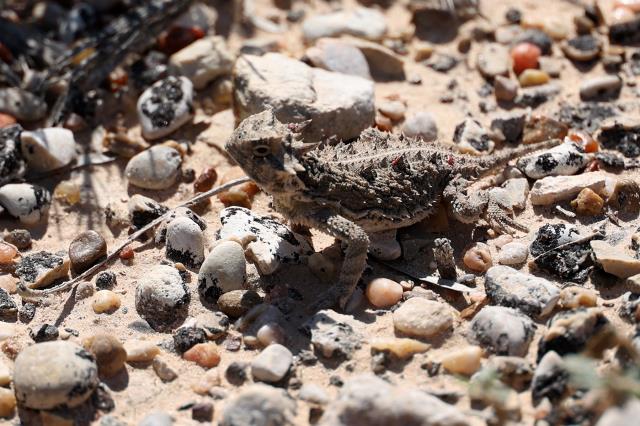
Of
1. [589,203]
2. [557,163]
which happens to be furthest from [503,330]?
[557,163]

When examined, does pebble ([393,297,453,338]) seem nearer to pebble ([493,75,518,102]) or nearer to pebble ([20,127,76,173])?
pebble ([493,75,518,102])

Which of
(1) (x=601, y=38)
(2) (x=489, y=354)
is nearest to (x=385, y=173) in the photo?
(2) (x=489, y=354)

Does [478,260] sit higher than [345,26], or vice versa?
[345,26]

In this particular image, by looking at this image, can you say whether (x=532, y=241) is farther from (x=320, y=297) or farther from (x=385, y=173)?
(x=320, y=297)

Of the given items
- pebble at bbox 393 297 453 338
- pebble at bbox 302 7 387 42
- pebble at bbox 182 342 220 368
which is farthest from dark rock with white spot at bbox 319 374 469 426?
pebble at bbox 302 7 387 42

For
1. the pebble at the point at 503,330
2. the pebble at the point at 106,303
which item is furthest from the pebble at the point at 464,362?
the pebble at the point at 106,303

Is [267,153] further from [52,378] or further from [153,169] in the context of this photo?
[52,378]

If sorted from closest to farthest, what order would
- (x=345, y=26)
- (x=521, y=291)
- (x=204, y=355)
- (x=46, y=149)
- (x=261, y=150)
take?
(x=204, y=355), (x=521, y=291), (x=261, y=150), (x=46, y=149), (x=345, y=26)
